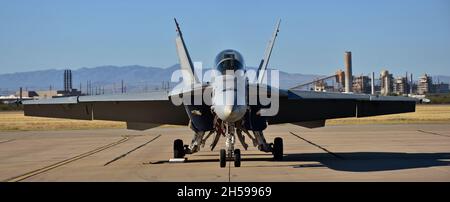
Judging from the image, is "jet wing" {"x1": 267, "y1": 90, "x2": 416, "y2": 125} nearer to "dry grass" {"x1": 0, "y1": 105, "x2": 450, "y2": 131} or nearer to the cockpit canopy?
the cockpit canopy

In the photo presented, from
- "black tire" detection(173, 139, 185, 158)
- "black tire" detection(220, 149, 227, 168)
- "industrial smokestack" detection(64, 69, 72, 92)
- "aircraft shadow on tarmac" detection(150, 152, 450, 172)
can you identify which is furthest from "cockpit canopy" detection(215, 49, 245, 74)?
"industrial smokestack" detection(64, 69, 72, 92)

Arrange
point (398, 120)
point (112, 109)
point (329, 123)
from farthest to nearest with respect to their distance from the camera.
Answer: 1. point (398, 120)
2. point (329, 123)
3. point (112, 109)

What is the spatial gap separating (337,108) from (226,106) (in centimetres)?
632

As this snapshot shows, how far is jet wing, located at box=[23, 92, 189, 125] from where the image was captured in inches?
703

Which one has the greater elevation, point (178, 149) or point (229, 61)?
point (229, 61)

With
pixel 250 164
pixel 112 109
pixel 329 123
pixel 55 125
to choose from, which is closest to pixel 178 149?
pixel 112 109

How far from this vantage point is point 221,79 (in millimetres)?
14102

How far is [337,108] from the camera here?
60.0 feet

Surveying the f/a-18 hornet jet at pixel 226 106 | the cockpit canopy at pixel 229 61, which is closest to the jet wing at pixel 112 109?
the f/a-18 hornet jet at pixel 226 106

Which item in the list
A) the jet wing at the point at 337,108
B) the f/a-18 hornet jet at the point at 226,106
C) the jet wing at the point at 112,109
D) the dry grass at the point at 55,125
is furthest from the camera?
the dry grass at the point at 55,125

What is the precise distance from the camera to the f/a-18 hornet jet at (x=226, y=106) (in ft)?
Result: 47.6

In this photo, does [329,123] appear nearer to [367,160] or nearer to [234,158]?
[367,160]

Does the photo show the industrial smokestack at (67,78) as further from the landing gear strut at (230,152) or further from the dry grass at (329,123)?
the landing gear strut at (230,152)
